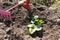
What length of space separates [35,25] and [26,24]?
192 millimetres

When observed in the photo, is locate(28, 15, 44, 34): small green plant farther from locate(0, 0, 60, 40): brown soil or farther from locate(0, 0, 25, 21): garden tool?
locate(0, 0, 25, 21): garden tool

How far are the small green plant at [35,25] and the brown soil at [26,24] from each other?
8cm

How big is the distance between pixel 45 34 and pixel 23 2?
2.49ft

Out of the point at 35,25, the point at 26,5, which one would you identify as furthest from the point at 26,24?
the point at 26,5

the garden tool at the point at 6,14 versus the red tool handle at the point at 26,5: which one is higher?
the red tool handle at the point at 26,5

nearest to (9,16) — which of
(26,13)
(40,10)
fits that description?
(26,13)

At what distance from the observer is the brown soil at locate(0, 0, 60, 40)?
421 cm

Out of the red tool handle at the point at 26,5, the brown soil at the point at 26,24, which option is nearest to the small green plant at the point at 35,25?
the brown soil at the point at 26,24

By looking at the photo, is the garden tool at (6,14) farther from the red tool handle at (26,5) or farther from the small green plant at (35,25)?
the small green plant at (35,25)

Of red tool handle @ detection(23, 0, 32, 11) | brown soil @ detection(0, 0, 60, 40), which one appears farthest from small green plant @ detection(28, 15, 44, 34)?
red tool handle @ detection(23, 0, 32, 11)

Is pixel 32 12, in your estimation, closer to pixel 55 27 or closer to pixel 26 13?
pixel 26 13

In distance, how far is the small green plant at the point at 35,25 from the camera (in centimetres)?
431

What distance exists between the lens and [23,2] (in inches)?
177

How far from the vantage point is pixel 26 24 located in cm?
453
